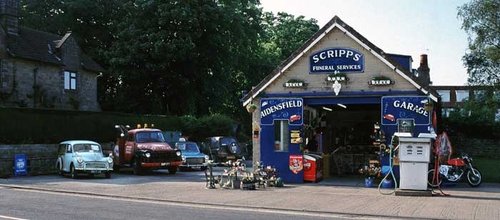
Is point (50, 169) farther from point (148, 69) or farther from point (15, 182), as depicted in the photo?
point (148, 69)

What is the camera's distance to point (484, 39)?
4094 centimetres

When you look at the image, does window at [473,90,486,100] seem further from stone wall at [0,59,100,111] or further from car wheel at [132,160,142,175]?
stone wall at [0,59,100,111]

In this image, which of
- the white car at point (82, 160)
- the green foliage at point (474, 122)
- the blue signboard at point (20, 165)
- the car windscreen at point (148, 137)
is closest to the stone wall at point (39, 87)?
the blue signboard at point (20, 165)

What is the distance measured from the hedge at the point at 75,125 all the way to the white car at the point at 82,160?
3.21 metres

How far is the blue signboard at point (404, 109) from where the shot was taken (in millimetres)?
20969

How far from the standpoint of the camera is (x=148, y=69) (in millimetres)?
45219

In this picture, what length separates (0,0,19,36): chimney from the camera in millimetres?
39719

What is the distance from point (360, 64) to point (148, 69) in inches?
1035

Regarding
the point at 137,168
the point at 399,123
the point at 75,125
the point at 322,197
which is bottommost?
the point at 322,197

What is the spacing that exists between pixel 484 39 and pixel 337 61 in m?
23.2

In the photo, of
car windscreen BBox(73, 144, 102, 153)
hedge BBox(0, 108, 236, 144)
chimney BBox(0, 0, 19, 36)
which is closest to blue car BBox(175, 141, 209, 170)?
car windscreen BBox(73, 144, 102, 153)

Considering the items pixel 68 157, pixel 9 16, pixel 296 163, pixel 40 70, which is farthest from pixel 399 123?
pixel 9 16

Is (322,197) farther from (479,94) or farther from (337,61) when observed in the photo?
(479,94)

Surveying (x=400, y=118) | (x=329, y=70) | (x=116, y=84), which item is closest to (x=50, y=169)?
(x=329, y=70)
